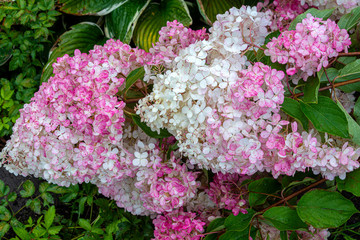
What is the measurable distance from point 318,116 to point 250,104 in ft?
0.52

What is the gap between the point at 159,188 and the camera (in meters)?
1.04

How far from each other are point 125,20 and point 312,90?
0.95m

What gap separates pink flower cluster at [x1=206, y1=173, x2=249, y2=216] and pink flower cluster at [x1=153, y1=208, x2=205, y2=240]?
4.0 inches

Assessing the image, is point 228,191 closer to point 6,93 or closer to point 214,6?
point 214,6

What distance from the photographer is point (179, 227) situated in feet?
3.66

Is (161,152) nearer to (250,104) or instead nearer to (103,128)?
(103,128)

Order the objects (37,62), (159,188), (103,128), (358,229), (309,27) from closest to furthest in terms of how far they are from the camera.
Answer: (309,27) → (103,128) → (159,188) → (358,229) → (37,62)

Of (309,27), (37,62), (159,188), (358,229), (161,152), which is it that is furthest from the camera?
(37,62)

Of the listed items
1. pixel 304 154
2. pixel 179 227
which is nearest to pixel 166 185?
pixel 179 227

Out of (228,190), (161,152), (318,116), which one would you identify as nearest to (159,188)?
(161,152)

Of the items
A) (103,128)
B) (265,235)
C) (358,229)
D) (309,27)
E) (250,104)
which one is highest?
(309,27)

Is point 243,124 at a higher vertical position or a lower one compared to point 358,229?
higher

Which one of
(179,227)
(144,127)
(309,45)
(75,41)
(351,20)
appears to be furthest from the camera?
(75,41)

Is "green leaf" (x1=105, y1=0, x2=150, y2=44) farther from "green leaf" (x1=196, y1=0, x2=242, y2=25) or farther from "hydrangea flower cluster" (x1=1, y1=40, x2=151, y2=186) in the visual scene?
"hydrangea flower cluster" (x1=1, y1=40, x2=151, y2=186)
